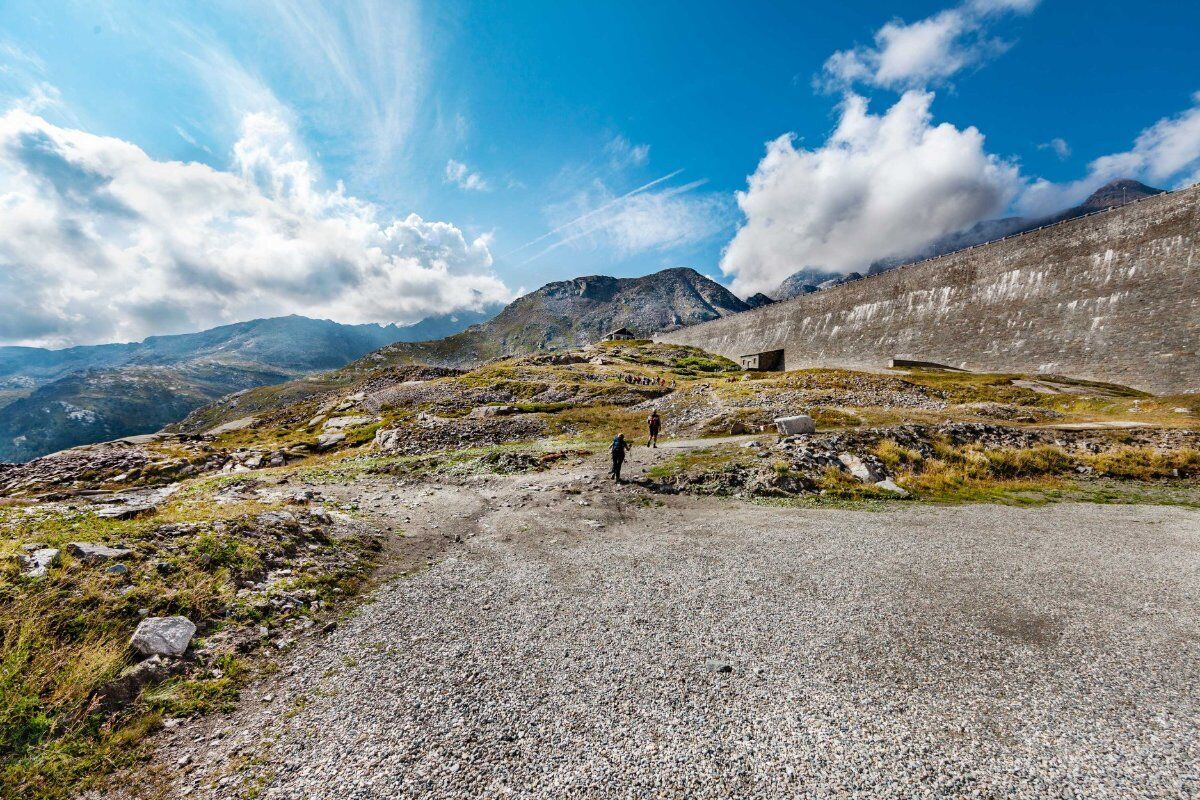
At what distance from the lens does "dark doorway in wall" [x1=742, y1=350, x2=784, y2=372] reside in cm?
9594

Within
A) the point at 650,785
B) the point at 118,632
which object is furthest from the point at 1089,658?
the point at 118,632

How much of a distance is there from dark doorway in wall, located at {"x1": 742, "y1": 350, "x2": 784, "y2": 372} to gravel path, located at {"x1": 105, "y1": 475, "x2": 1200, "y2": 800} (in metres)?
84.3

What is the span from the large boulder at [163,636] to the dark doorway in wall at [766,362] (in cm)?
9693

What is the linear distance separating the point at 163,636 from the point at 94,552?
3534 millimetres

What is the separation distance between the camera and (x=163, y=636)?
8.13 meters

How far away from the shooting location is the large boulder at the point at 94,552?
945cm

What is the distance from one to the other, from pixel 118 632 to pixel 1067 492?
33.7 metres

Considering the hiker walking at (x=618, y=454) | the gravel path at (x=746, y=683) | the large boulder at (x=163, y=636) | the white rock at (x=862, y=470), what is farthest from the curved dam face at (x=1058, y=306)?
the large boulder at (x=163, y=636)

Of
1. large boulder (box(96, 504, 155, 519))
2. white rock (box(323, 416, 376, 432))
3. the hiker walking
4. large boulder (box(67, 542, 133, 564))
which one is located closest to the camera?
large boulder (box(67, 542, 133, 564))

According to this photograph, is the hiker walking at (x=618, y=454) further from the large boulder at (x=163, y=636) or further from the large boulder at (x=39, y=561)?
the large boulder at (x=39, y=561)

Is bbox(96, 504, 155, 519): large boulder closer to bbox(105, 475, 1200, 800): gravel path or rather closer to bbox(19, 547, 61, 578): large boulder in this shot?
bbox(19, 547, 61, 578): large boulder

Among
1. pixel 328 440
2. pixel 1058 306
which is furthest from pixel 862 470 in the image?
pixel 1058 306

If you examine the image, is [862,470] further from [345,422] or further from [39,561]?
[345,422]

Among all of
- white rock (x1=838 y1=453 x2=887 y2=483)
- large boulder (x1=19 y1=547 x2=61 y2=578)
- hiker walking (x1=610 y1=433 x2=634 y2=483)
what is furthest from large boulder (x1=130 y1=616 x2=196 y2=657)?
white rock (x1=838 y1=453 x2=887 y2=483)
